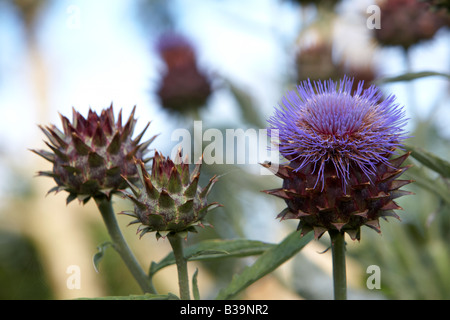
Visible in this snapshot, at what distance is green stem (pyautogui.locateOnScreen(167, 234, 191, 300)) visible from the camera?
1040 millimetres

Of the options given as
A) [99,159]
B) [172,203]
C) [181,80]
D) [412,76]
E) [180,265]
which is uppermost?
[181,80]

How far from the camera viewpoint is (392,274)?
1.90m

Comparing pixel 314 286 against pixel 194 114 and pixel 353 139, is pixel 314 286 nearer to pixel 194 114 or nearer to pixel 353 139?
pixel 353 139

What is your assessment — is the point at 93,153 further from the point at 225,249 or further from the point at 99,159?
the point at 225,249

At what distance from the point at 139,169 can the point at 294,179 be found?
315mm

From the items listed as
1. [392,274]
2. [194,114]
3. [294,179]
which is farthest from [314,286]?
[194,114]

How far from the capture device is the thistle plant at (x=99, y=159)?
1.15 metres

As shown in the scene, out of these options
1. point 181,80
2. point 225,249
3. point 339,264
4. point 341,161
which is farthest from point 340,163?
point 181,80

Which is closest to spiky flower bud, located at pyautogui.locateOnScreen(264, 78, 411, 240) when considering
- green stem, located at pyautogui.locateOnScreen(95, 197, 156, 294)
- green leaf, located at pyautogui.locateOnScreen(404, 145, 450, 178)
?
green leaf, located at pyautogui.locateOnScreen(404, 145, 450, 178)

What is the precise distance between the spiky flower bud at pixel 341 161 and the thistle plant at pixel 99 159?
35 centimetres

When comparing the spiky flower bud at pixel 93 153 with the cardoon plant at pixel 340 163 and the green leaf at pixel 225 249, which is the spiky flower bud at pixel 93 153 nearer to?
the green leaf at pixel 225 249

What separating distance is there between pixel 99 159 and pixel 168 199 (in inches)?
9.1

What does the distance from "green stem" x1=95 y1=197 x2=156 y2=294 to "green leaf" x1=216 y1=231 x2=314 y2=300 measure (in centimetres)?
16

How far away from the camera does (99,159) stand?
1151mm
